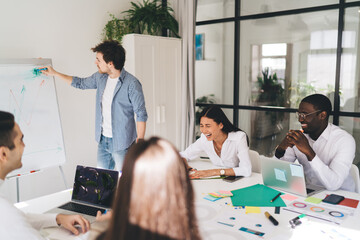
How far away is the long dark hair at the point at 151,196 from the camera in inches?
27.2

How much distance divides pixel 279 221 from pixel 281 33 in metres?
2.76

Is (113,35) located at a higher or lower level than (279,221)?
higher

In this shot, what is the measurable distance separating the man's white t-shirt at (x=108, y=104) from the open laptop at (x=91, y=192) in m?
1.11

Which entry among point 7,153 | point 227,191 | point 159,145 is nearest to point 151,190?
point 159,145

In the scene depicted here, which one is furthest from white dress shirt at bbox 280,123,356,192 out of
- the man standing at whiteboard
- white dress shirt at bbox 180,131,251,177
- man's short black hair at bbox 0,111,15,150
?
man's short black hair at bbox 0,111,15,150

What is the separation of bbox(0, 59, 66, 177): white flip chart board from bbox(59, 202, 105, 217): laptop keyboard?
1041mm

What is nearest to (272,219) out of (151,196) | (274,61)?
(151,196)

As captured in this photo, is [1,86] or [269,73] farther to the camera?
[269,73]

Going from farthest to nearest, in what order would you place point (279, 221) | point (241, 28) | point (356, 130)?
point (241, 28)
point (356, 130)
point (279, 221)

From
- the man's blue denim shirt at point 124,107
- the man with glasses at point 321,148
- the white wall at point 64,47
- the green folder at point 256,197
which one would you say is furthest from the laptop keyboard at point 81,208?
the white wall at point 64,47

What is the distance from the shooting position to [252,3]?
3.93 meters

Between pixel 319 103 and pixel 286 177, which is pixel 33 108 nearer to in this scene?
pixel 286 177

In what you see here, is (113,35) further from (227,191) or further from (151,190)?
(151,190)

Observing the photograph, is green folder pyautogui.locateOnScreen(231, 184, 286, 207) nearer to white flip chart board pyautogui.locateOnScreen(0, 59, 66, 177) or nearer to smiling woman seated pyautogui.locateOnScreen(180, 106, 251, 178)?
smiling woman seated pyautogui.locateOnScreen(180, 106, 251, 178)
